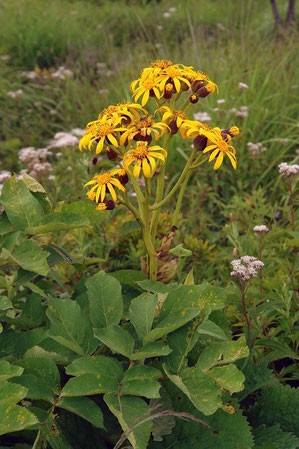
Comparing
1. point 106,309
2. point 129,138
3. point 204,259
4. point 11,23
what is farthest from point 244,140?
point 11,23

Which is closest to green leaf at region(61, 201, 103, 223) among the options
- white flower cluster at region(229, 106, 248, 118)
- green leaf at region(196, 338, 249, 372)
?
green leaf at region(196, 338, 249, 372)

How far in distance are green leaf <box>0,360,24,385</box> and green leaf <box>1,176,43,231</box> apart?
1.33 ft

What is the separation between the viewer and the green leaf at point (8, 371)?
1131mm

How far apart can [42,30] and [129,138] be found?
6082 millimetres

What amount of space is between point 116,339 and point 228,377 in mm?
253

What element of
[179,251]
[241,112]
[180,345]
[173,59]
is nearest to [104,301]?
[180,345]

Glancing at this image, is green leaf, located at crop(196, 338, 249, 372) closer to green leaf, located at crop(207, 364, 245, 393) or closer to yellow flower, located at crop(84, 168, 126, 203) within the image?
green leaf, located at crop(207, 364, 245, 393)

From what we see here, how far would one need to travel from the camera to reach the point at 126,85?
202 inches

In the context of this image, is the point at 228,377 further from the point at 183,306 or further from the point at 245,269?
the point at 245,269

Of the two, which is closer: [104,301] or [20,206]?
[104,301]

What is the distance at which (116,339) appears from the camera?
1234 millimetres

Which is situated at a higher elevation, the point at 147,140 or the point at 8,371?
the point at 147,140

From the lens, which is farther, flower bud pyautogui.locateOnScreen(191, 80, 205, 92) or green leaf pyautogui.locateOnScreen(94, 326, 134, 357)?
flower bud pyautogui.locateOnScreen(191, 80, 205, 92)

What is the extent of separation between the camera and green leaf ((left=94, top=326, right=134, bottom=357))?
3.97 feet
